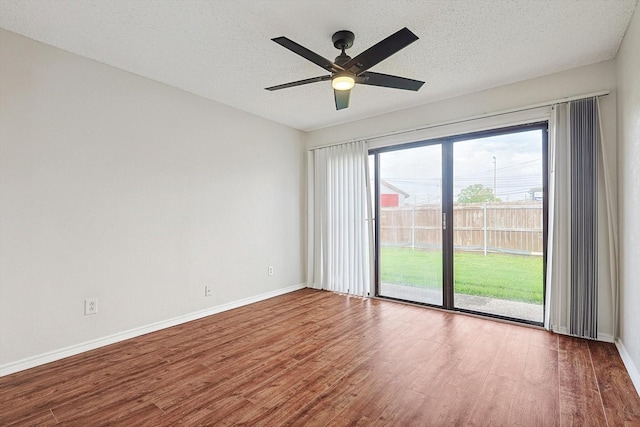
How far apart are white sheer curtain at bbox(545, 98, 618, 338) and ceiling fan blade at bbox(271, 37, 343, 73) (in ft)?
7.79

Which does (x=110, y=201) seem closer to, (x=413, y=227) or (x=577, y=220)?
(x=413, y=227)

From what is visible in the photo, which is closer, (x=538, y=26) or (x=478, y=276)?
(x=538, y=26)

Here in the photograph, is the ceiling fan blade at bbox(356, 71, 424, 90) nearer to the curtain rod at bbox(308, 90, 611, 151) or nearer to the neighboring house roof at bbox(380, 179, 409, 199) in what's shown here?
the curtain rod at bbox(308, 90, 611, 151)

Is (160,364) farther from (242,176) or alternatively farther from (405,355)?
(242,176)

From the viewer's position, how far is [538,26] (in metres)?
2.36

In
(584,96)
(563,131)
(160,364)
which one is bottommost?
(160,364)

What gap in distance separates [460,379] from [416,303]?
1876mm

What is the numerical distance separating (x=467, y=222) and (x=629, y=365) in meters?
1.84

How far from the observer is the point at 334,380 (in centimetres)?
226

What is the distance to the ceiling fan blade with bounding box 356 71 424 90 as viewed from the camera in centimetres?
241

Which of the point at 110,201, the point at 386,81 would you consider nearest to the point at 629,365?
the point at 386,81

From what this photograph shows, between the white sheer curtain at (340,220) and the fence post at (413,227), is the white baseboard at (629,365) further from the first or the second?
the white sheer curtain at (340,220)

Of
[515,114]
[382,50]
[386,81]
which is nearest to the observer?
[382,50]

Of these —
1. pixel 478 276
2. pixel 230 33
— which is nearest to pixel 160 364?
pixel 230 33
